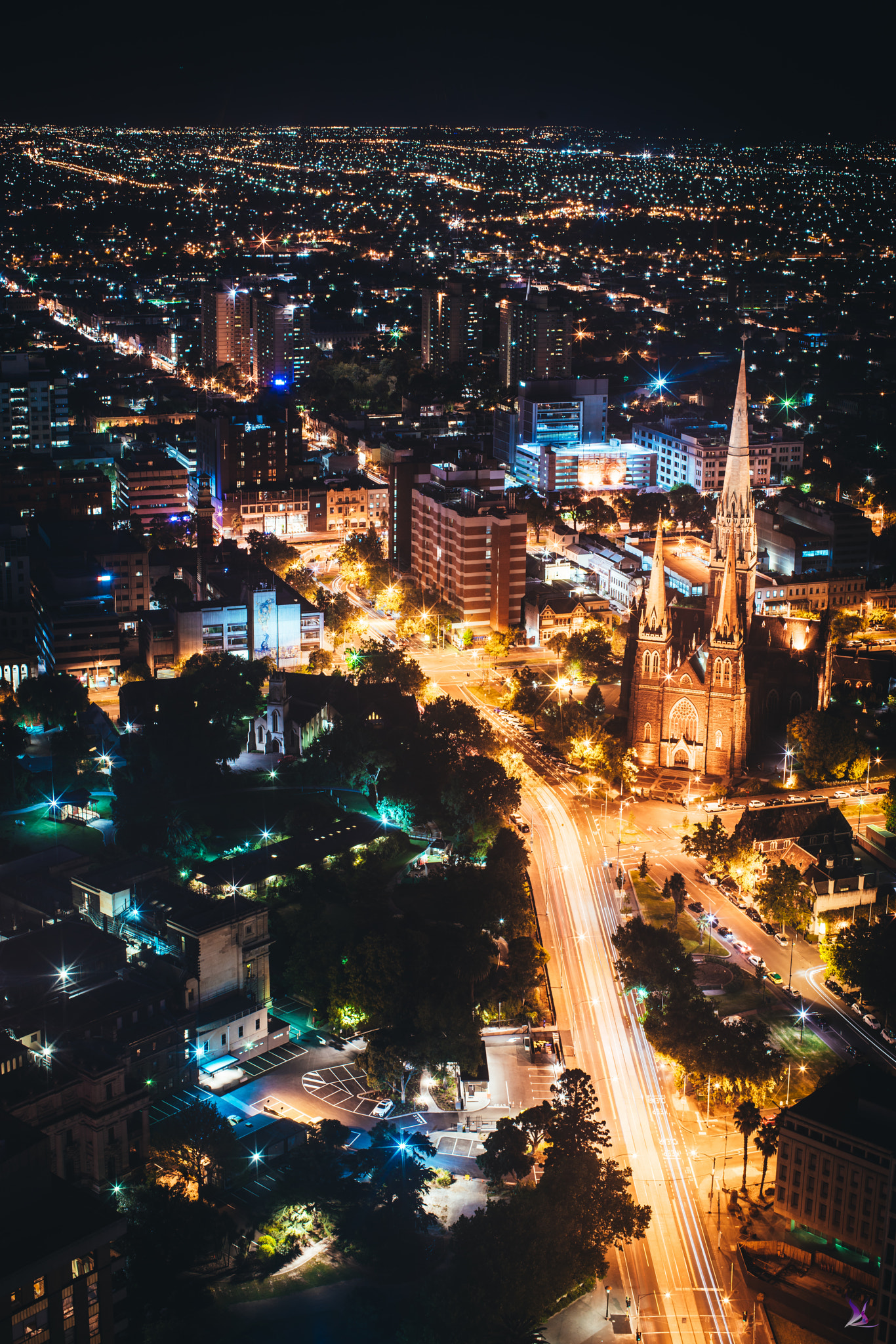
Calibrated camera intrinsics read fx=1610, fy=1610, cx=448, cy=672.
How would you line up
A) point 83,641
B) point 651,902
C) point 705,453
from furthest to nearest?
point 705,453 → point 83,641 → point 651,902

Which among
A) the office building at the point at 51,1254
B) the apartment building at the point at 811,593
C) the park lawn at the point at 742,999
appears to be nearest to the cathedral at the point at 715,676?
the park lawn at the point at 742,999

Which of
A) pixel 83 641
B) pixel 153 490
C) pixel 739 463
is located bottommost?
pixel 83 641

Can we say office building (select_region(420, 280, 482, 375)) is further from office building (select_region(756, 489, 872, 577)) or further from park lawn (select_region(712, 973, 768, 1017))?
park lawn (select_region(712, 973, 768, 1017))

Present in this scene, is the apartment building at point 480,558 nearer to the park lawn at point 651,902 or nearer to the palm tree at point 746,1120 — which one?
the park lawn at point 651,902

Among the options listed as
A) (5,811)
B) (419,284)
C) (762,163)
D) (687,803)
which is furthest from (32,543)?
(762,163)

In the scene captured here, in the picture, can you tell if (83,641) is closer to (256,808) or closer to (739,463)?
(256,808)

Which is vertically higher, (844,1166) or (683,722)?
(683,722)

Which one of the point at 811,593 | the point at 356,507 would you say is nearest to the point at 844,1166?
the point at 811,593

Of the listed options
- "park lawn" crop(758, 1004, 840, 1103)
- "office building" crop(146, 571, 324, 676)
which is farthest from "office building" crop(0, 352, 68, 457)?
"park lawn" crop(758, 1004, 840, 1103)
